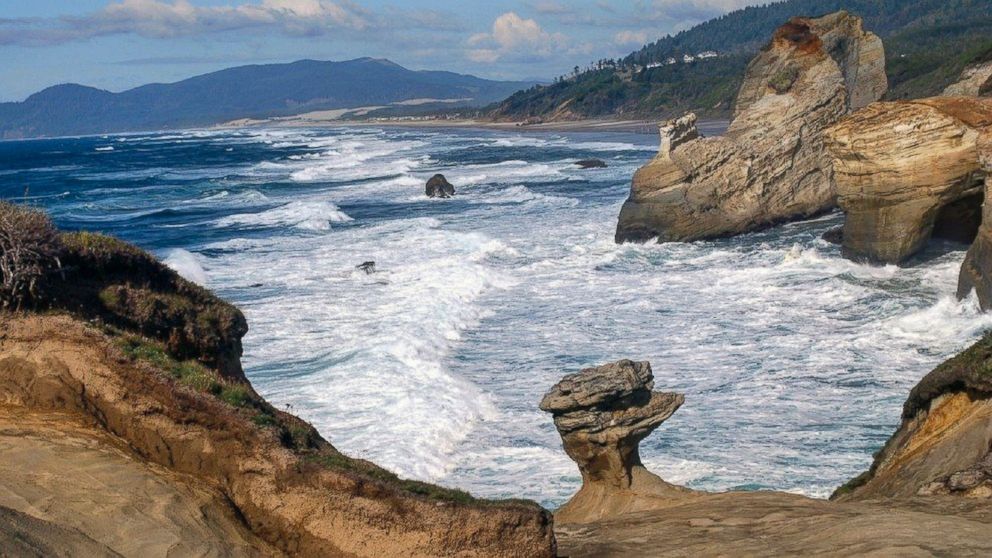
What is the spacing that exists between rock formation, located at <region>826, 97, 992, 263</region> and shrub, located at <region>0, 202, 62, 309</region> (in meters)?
17.5

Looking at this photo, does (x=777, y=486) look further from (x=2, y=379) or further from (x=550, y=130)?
(x=550, y=130)

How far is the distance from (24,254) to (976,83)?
25158mm

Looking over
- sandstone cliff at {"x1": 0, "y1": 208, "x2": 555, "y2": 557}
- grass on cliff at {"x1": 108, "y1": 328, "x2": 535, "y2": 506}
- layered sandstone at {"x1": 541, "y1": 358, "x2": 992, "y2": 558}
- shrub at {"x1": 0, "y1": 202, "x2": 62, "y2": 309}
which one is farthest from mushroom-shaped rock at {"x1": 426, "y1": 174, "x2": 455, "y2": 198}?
Result: grass on cliff at {"x1": 108, "y1": 328, "x2": 535, "y2": 506}

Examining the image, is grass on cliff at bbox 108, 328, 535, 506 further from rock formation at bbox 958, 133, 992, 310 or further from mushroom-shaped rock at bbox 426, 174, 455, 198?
mushroom-shaped rock at bbox 426, 174, 455, 198

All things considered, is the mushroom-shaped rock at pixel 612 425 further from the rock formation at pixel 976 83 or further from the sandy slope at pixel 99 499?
the rock formation at pixel 976 83

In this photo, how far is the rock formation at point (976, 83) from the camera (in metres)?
26.4

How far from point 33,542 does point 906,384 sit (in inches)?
560

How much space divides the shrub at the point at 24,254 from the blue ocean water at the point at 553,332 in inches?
252

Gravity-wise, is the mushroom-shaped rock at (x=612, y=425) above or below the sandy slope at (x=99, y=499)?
below

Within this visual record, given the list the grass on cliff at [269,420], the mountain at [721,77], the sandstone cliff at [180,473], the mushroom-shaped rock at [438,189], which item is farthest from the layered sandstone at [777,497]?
the mountain at [721,77]

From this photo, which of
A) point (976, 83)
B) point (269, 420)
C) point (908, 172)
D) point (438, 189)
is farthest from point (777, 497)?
point (438, 189)

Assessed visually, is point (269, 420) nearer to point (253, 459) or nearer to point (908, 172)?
point (253, 459)

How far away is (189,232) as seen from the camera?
4372cm

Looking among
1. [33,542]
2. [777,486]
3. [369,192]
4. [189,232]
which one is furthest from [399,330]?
[369,192]
